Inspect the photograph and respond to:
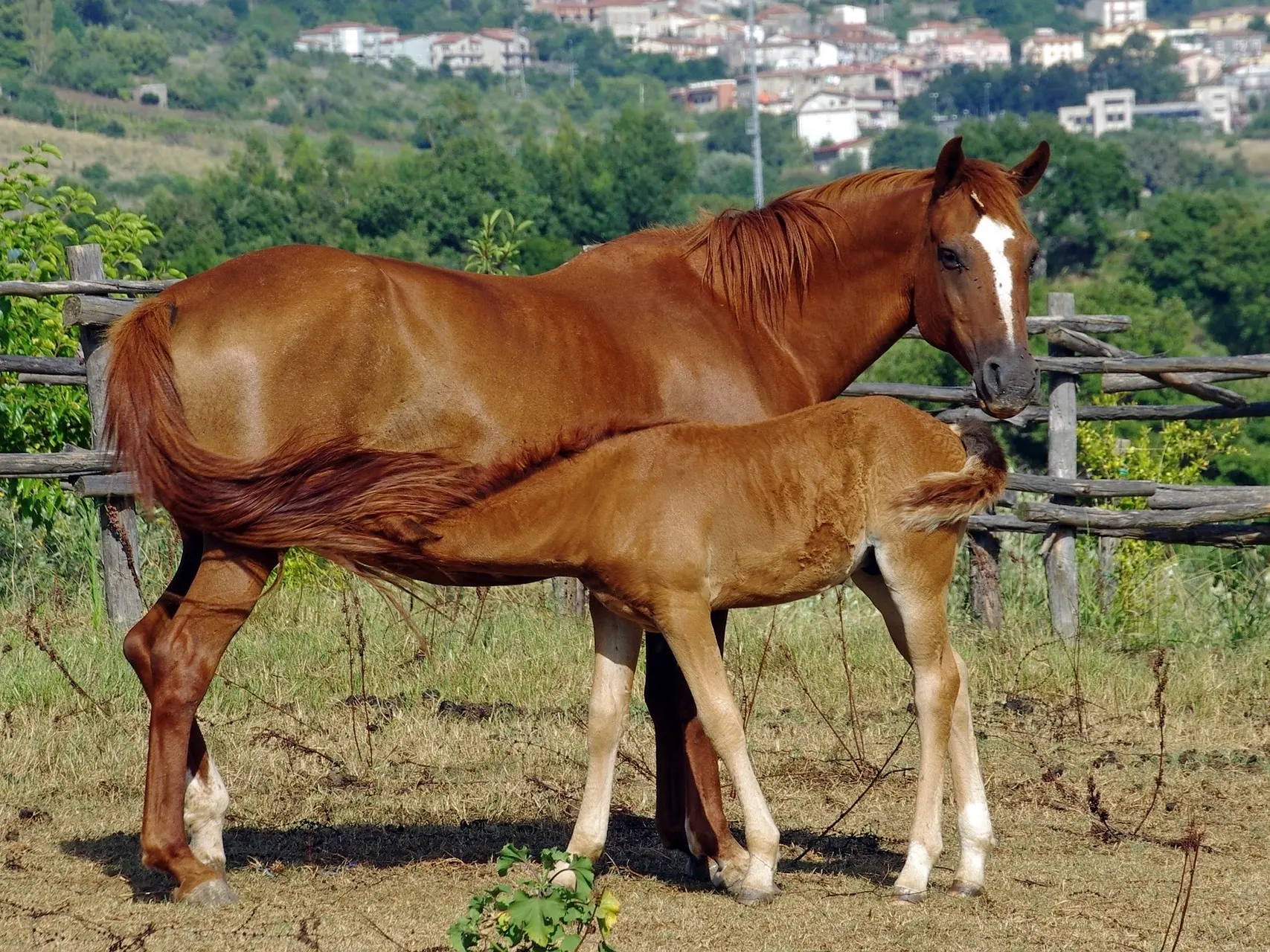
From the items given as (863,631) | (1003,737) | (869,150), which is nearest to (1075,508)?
(863,631)

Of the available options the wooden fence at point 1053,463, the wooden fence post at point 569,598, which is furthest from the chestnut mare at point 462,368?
the wooden fence post at point 569,598

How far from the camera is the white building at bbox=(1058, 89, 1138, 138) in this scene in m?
172

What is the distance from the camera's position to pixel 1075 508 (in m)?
8.99

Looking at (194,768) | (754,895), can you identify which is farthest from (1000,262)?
(194,768)

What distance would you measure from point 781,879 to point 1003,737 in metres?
2.19

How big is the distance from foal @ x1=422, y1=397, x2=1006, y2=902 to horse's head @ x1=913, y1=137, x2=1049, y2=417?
536 mm

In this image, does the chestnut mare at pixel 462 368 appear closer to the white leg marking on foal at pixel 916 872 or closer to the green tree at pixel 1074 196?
the white leg marking on foal at pixel 916 872

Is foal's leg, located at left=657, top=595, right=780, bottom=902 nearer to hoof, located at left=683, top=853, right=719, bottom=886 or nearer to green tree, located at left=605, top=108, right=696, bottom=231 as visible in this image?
hoof, located at left=683, top=853, right=719, bottom=886

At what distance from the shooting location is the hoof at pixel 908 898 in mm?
5019

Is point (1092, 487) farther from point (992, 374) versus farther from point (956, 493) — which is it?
point (956, 493)

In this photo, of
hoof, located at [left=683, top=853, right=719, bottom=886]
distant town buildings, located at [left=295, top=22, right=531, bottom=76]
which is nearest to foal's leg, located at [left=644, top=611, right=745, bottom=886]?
hoof, located at [left=683, top=853, right=719, bottom=886]

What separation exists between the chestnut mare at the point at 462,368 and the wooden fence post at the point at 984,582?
138 inches

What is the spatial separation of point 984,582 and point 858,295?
12.2 feet

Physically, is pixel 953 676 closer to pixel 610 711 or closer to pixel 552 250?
pixel 610 711
